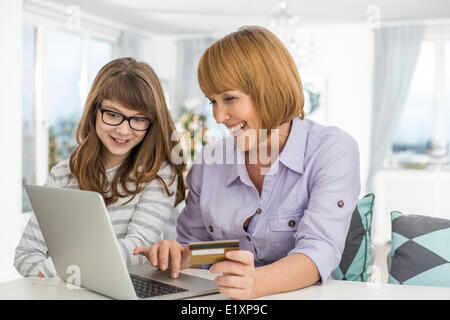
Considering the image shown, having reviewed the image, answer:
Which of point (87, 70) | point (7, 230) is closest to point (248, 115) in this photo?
point (7, 230)

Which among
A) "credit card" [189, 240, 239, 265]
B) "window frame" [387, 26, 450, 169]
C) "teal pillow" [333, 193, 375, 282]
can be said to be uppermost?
"window frame" [387, 26, 450, 169]

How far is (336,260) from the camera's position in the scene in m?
1.18

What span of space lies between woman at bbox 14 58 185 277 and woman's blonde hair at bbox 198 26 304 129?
28 cm

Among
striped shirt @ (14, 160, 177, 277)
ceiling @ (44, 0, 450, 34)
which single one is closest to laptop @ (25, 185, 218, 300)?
striped shirt @ (14, 160, 177, 277)

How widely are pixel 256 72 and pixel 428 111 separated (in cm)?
504

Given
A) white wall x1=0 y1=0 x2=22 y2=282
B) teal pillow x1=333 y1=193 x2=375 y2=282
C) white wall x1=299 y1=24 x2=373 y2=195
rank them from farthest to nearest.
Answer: white wall x1=299 y1=24 x2=373 y2=195
white wall x1=0 y1=0 x2=22 y2=282
teal pillow x1=333 y1=193 x2=375 y2=282

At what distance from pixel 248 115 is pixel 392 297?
23.7 inches

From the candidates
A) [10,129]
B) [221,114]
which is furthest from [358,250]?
[10,129]

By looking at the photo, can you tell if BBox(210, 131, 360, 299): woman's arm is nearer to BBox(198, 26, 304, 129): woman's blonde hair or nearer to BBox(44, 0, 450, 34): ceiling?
BBox(198, 26, 304, 129): woman's blonde hair

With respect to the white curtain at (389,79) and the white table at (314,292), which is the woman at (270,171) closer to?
the white table at (314,292)

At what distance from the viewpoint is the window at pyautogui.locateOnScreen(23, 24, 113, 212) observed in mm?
4941

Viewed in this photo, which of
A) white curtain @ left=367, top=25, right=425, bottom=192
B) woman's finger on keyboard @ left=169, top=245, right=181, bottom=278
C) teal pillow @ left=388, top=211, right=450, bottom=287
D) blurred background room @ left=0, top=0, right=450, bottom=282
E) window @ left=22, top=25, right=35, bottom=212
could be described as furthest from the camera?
white curtain @ left=367, top=25, right=425, bottom=192

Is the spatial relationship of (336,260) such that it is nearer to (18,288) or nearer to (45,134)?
(18,288)

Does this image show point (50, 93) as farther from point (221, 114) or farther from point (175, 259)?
point (175, 259)
